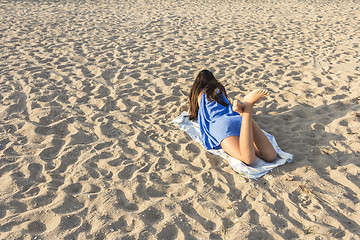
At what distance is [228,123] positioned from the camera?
3.40 meters

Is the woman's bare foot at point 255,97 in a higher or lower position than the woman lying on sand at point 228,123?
higher

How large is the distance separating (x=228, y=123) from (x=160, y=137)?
36.1 inches

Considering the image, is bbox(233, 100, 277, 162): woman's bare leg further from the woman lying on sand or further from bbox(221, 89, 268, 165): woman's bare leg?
bbox(221, 89, 268, 165): woman's bare leg

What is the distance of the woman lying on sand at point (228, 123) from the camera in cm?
313

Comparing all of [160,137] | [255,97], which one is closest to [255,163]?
[255,97]

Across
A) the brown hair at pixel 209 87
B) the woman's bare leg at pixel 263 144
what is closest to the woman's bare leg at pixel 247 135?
the woman's bare leg at pixel 263 144

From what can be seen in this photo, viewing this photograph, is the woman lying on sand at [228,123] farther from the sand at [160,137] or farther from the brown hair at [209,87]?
the sand at [160,137]

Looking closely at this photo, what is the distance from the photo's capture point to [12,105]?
4.35 metres

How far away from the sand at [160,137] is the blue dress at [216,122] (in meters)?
0.18

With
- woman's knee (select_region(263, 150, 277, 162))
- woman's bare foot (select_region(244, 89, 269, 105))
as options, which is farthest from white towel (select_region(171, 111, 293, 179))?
woman's bare foot (select_region(244, 89, 269, 105))

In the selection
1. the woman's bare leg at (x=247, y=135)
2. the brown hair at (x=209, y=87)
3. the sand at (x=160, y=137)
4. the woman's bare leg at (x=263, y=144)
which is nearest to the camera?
the sand at (x=160, y=137)

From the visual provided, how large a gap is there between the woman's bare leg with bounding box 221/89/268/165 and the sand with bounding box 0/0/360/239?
21 cm

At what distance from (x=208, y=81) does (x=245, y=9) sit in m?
8.66

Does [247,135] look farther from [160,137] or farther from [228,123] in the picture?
[160,137]
